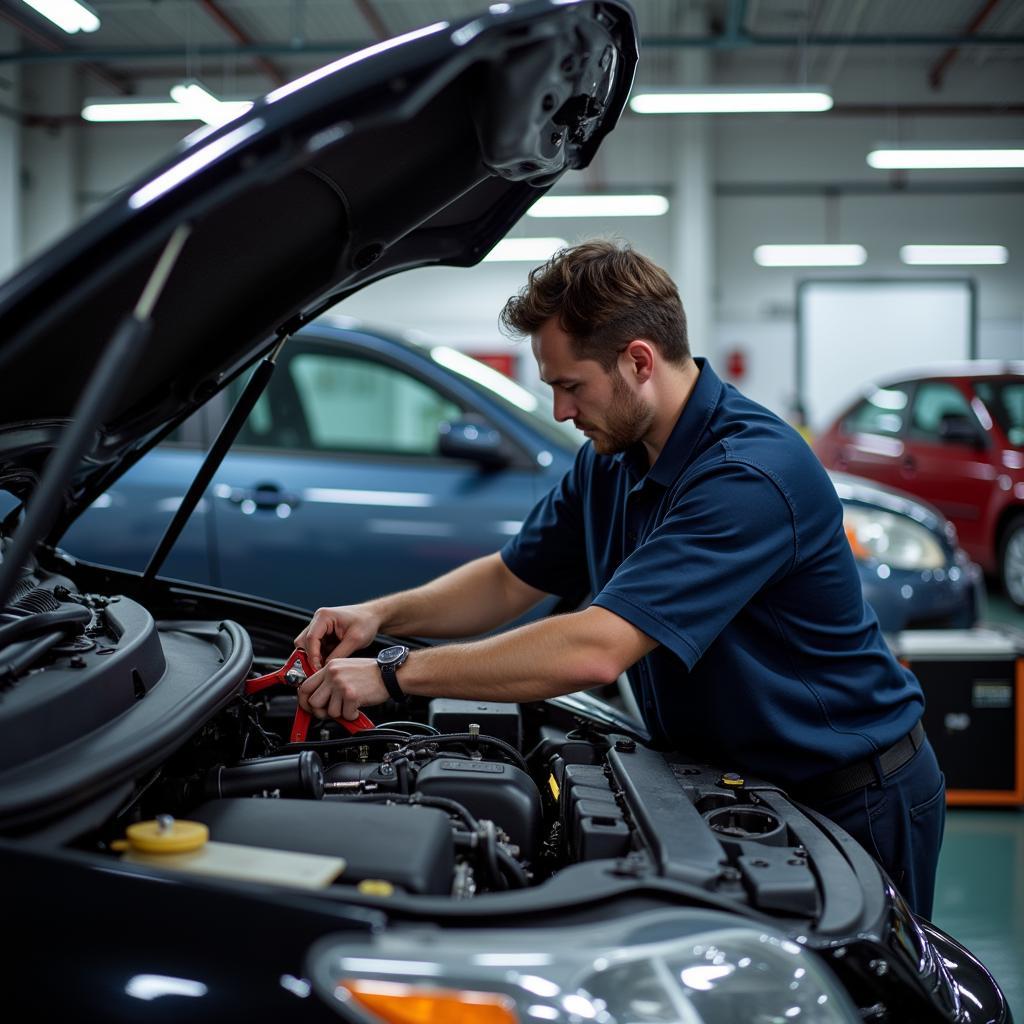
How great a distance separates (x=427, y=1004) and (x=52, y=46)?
38.6 feet

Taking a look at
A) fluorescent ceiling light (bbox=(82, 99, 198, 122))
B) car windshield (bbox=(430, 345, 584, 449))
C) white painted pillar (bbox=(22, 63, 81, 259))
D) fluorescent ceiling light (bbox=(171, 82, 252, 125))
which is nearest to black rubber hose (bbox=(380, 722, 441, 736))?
car windshield (bbox=(430, 345, 584, 449))

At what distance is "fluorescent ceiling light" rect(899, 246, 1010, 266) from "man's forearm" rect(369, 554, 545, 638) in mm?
12404

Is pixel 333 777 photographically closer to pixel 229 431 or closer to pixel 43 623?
pixel 43 623

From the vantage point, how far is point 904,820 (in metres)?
1.70

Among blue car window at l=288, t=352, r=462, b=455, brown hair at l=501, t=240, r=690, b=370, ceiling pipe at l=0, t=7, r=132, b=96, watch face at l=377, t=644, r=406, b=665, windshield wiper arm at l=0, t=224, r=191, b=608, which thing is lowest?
watch face at l=377, t=644, r=406, b=665

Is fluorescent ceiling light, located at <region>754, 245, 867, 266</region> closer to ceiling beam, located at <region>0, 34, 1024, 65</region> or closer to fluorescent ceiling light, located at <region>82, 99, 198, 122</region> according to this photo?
ceiling beam, located at <region>0, 34, 1024, 65</region>

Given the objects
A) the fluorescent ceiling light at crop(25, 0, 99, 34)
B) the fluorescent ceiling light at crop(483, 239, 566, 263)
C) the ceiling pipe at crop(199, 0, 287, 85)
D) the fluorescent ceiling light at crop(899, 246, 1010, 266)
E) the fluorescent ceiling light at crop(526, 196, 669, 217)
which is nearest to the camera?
the fluorescent ceiling light at crop(25, 0, 99, 34)

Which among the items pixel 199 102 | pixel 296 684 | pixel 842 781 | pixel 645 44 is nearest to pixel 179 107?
pixel 199 102

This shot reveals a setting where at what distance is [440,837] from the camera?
115 centimetres

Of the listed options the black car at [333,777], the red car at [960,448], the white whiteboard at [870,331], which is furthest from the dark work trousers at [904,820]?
the white whiteboard at [870,331]

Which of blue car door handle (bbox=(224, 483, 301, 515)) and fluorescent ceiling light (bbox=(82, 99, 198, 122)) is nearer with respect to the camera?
blue car door handle (bbox=(224, 483, 301, 515))

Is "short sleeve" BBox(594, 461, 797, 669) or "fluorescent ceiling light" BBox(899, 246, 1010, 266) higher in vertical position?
"fluorescent ceiling light" BBox(899, 246, 1010, 266)

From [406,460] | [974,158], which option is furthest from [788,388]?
[406,460]

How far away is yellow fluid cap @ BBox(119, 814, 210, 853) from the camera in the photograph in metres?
1.03
